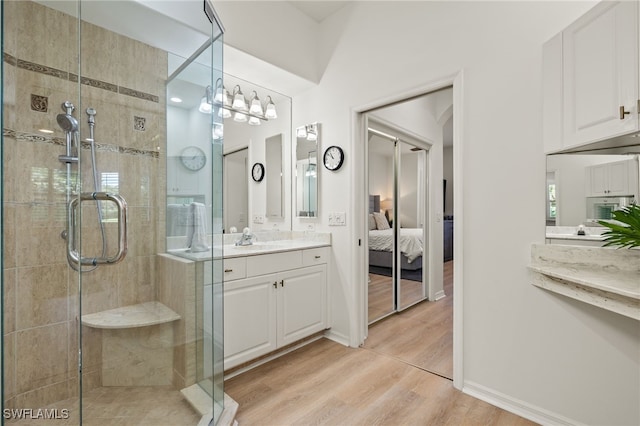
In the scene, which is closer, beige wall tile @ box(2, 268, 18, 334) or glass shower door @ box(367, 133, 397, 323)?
beige wall tile @ box(2, 268, 18, 334)

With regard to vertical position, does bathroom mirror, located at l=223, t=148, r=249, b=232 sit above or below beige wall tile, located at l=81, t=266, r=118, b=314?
above

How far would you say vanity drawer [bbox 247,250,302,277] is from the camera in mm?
2139

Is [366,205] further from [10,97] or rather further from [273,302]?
[10,97]

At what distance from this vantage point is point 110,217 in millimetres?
1799

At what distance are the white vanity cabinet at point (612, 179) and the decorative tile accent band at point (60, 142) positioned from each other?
2430 millimetres

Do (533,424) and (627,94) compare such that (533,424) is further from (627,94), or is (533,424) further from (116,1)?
(116,1)

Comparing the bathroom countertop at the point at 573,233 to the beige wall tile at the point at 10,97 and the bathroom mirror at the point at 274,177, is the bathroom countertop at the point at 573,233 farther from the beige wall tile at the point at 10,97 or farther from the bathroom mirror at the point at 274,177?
the beige wall tile at the point at 10,97

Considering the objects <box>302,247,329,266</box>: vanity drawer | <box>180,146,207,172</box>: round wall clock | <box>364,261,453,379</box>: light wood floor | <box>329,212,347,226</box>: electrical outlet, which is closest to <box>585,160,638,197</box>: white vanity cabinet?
<box>364,261,453,379</box>: light wood floor

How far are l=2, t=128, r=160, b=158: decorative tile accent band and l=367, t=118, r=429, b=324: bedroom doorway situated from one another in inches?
80.3

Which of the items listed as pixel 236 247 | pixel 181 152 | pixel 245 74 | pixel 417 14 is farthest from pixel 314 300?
pixel 417 14

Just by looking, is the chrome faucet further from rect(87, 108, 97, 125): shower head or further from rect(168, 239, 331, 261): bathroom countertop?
rect(87, 108, 97, 125): shower head

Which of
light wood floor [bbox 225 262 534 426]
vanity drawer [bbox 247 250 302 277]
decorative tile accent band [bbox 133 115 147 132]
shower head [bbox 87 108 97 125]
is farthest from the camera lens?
vanity drawer [bbox 247 250 302 277]

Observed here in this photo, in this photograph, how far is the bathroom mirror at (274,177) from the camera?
9.91 ft

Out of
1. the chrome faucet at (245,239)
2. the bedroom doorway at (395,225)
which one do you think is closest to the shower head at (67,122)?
the chrome faucet at (245,239)
